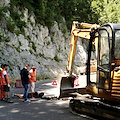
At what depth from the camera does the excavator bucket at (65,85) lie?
894 cm

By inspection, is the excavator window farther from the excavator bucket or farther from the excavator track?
the excavator bucket

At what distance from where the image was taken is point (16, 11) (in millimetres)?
24625

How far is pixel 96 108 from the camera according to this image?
6801mm

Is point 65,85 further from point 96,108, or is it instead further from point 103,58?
point 103,58

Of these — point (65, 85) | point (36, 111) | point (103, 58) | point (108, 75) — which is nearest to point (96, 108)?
point (108, 75)

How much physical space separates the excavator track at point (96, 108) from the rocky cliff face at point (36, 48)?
10871mm

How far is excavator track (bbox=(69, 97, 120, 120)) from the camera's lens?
611 centimetres

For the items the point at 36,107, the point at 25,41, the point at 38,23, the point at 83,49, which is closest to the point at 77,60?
the point at 83,49

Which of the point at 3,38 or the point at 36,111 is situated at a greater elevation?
the point at 3,38

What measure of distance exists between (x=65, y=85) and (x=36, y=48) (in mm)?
16672

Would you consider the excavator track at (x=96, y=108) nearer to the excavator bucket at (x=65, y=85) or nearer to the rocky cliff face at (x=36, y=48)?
the excavator bucket at (x=65, y=85)

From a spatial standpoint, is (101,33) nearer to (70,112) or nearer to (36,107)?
(70,112)

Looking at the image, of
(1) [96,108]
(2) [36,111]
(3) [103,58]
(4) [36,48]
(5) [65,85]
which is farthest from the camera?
(4) [36,48]

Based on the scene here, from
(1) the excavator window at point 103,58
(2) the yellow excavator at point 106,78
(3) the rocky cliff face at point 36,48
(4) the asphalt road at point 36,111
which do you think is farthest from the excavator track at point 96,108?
(3) the rocky cliff face at point 36,48
